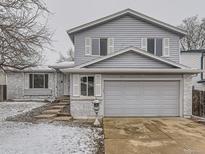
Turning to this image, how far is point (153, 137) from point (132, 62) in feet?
21.9

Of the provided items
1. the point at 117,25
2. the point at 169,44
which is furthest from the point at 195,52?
the point at 117,25

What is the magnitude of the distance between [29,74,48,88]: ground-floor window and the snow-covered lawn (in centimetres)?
1445

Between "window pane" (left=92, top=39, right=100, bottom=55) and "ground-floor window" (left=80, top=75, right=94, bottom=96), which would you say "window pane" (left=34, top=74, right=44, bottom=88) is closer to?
"window pane" (left=92, top=39, right=100, bottom=55)

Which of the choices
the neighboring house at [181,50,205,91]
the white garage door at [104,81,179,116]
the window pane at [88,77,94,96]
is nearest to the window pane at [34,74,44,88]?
the window pane at [88,77,94,96]

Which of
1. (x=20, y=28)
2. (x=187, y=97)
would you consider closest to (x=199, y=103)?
(x=187, y=97)

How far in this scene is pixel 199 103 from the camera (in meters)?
18.2

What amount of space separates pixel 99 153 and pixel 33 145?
2.16 meters

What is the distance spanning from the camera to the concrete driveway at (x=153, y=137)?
922cm

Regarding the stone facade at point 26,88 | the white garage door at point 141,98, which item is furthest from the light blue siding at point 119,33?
the stone facade at point 26,88

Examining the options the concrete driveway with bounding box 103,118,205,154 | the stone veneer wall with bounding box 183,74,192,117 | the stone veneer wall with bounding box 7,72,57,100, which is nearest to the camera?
the concrete driveway with bounding box 103,118,205,154

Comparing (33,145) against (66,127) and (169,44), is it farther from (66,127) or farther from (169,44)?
(169,44)

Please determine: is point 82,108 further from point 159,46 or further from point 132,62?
point 159,46

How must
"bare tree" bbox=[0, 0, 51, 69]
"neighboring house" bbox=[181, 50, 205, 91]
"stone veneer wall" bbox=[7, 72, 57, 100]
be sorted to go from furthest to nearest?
1. "neighboring house" bbox=[181, 50, 205, 91]
2. "stone veneer wall" bbox=[7, 72, 57, 100]
3. "bare tree" bbox=[0, 0, 51, 69]

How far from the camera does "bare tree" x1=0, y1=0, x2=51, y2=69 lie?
10077 mm
